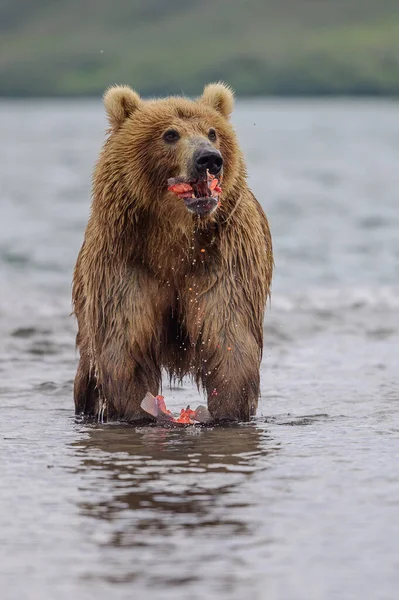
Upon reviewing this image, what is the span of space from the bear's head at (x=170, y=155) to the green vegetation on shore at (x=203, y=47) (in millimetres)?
122735

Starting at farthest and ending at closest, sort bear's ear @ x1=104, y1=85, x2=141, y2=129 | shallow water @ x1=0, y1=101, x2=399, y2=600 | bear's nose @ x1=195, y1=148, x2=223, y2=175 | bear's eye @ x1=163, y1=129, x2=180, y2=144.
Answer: bear's ear @ x1=104, y1=85, x2=141, y2=129 → bear's eye @ x1=163, y1=129, x2=180, y2=144 → bear's nose @ x1=195, y1=148, x2=223, y2=175 → shallow water @ x1=0, y1=101, x2=399, y2=600

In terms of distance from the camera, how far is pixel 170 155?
285 inches

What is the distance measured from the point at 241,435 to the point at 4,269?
34.6 ft

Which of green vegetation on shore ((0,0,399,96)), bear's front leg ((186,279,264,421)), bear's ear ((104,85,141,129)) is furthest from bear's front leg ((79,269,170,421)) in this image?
green vegetation on shore ((0,0,399,96))

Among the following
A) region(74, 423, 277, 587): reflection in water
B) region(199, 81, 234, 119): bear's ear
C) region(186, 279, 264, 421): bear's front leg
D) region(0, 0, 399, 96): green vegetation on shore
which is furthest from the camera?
region(0, 0, 399, 96): green vegetation on shore

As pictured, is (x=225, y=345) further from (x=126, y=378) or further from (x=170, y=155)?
(x=170, y=155)

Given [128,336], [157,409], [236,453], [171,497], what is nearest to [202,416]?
[157,409]

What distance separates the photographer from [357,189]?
32844mm

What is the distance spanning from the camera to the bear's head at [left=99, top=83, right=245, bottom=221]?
705 cm

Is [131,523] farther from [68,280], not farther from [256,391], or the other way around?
[68,280]

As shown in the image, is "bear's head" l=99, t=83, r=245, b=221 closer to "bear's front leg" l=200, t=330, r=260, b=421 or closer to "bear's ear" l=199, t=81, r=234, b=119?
"bear's ear" l=199, t=81, r=234, b=119

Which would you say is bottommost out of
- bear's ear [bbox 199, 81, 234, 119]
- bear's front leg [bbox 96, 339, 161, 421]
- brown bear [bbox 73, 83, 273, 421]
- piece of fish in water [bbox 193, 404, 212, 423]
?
piece of fish in water [bbox 193, 404, 212, 423]

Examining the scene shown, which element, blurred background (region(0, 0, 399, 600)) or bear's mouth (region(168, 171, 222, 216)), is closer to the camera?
blurred background (region(0, 0, 399, 600))

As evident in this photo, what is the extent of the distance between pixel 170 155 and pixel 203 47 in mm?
164733
